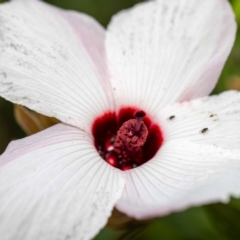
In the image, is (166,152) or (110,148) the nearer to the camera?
(166,152)

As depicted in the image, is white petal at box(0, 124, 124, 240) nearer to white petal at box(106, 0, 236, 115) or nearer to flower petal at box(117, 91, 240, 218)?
flower petal at box(117, 91, 240, 218)

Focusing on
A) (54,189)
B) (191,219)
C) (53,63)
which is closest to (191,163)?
(54,189)

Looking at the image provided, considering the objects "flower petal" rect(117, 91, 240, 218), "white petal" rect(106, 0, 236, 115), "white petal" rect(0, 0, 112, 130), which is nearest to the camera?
"flower petal" rect(117, 91, 240, 218)

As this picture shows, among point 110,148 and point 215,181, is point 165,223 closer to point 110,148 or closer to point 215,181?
point 110,148

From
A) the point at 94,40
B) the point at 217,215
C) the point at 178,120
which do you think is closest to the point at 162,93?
the point at 178,120

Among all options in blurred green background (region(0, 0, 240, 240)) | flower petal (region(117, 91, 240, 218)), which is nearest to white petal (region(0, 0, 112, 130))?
flower petal (region(117, 91, 240, 218))

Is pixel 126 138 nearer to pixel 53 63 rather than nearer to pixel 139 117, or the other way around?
pixel 139 117
